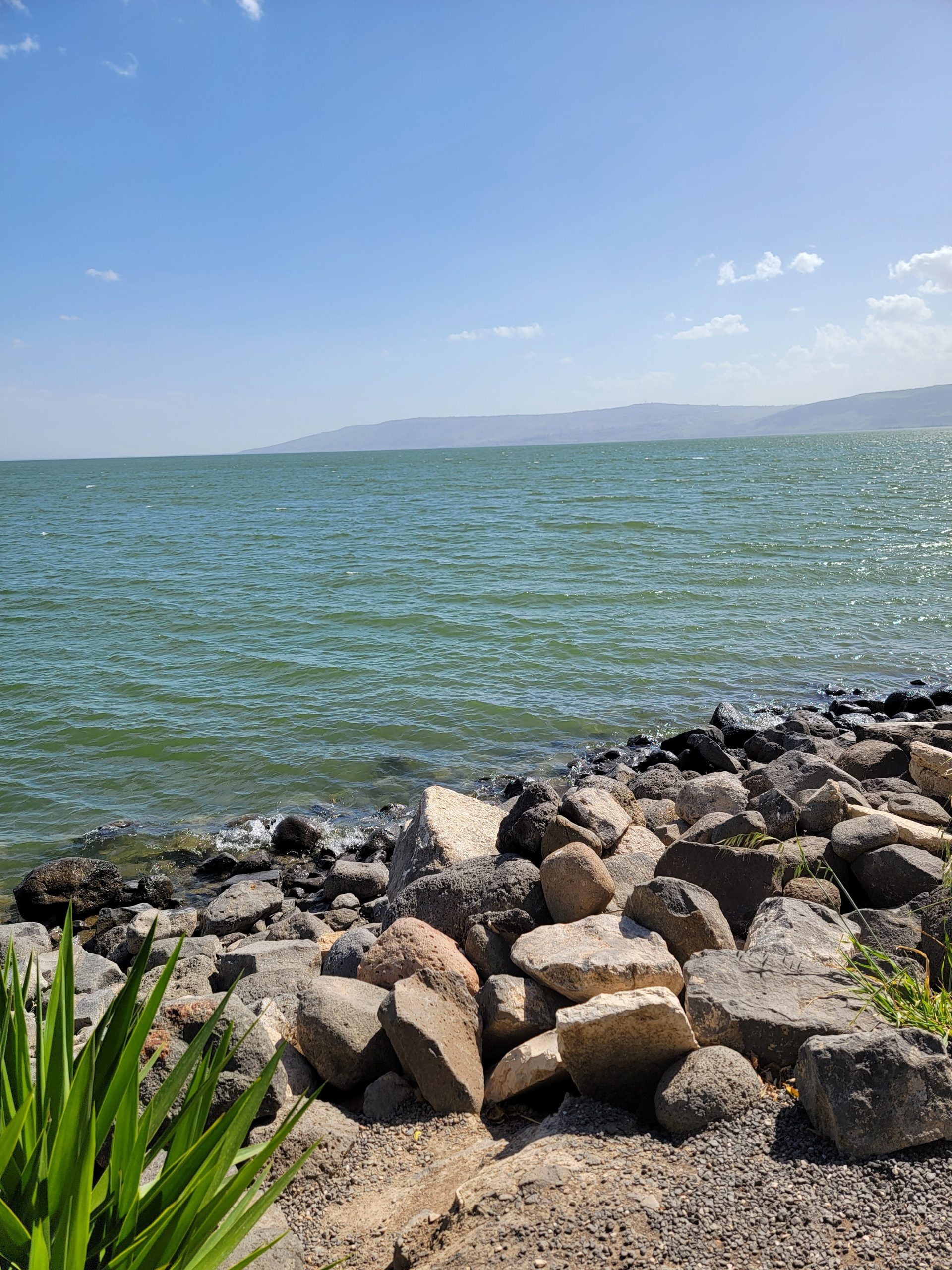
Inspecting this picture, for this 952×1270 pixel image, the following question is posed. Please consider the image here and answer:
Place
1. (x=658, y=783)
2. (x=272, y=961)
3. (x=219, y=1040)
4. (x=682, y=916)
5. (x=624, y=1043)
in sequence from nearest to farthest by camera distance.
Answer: (x=624, y=1043) → (x=219, y=1040) → (x=682, y=916) → (x=272, y=961) → (x=658, y=783)

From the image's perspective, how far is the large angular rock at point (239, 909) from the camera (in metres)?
7.95

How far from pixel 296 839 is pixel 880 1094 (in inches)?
310

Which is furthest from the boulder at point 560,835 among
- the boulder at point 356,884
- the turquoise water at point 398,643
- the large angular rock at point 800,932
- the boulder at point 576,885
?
the turquoise water at point 398,643

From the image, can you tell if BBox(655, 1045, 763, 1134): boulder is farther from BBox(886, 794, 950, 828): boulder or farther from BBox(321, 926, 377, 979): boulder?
BBox(886, 794, 950, 828): boulder

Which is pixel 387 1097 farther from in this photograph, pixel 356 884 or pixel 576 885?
pixel 356 884

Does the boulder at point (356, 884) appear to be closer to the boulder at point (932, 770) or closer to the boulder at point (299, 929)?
the boulder at point (299, 929)

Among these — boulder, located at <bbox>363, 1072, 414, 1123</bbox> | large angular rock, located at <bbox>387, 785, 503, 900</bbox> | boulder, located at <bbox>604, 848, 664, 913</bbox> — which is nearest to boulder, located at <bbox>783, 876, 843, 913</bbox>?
boulder, located at <bbox>604, 848, 664, 913</bbox>

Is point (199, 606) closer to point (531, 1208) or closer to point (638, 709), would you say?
point (638, 709)

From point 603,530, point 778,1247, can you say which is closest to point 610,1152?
point 778,1247

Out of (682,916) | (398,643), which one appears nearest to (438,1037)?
(682,916)

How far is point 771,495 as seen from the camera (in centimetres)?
4700

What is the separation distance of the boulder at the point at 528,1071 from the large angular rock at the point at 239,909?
456 centimetres

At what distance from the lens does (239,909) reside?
8.09 m

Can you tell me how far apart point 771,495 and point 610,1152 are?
4746 centimetres
